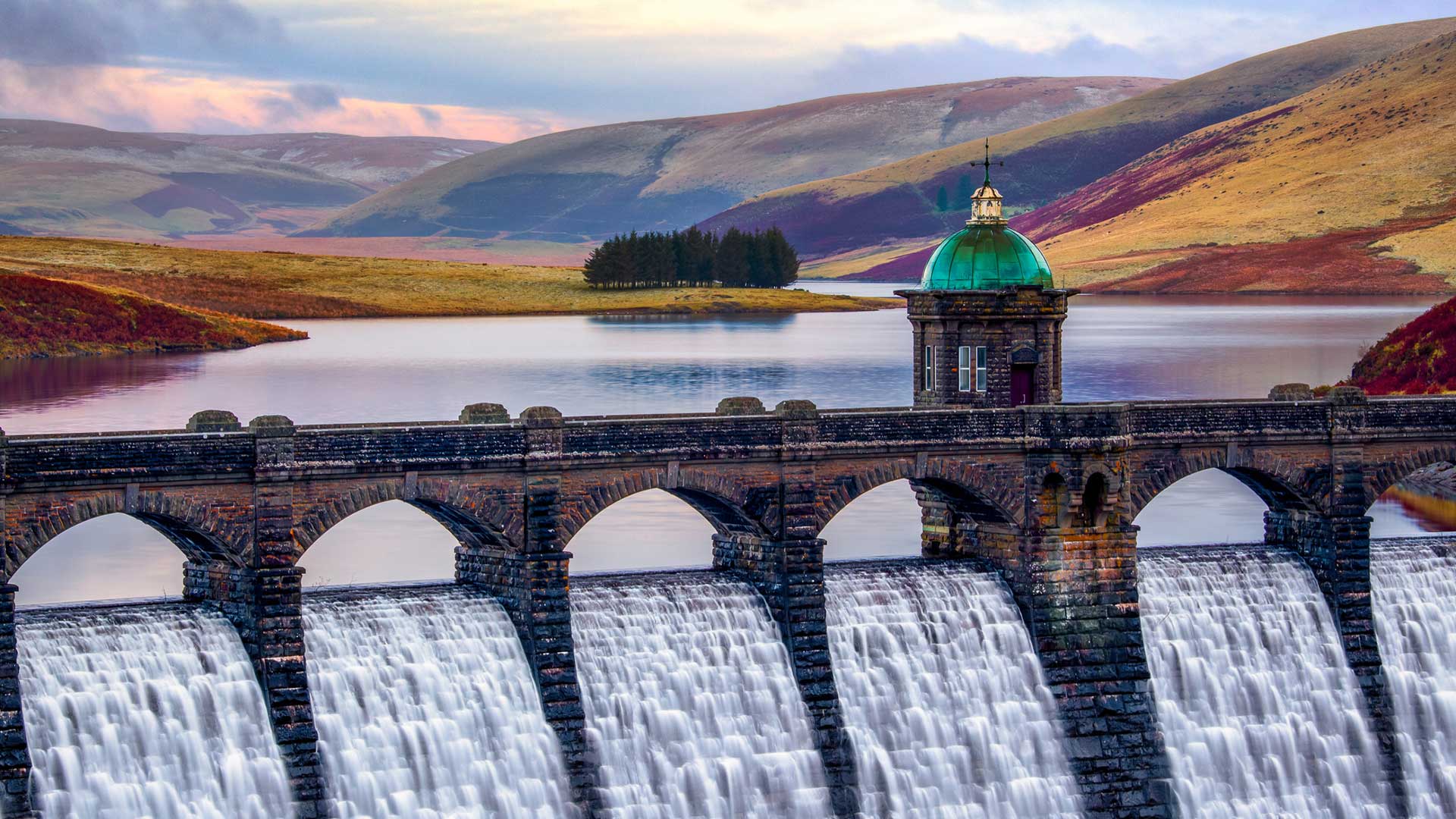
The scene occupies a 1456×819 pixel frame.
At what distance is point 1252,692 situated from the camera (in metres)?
57.6

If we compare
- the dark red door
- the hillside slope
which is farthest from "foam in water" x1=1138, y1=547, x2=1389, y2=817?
the hillside slope

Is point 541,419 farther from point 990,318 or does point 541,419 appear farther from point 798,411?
point 990,318

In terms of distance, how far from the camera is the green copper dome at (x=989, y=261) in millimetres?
61344

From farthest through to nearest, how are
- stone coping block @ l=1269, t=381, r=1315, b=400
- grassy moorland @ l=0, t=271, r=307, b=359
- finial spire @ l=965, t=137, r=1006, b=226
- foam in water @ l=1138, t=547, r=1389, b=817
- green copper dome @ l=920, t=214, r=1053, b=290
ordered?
grassy moorland @ l=0, t=271, r=307, b=359 < finial spire @ l=965, t=137, r=1006, b=226 < green copper dome @ l=920, t=214, r=1053, b=290 < stone coping block @ l=1269, t=381, r=1315, b=400 < foam in water @ l=1138, t=547, r=1389, b=817

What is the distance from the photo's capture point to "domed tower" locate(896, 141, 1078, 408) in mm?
61438

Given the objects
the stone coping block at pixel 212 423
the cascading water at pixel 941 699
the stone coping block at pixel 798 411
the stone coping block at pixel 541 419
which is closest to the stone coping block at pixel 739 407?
the stone coping block at pixel 798 411

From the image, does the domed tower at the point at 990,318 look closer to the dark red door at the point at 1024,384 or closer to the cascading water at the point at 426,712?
the dark red door at the point at 1024,384

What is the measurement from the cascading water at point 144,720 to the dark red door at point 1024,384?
88.3ft

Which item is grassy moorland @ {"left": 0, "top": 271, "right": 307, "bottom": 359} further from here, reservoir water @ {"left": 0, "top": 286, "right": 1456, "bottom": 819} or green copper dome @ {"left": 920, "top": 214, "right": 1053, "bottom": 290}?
green copper dome @ {"left": 920, "top": 214, "right": 1053, "bottom": 290}

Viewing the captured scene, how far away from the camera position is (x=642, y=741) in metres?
49.7

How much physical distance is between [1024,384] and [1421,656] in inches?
579

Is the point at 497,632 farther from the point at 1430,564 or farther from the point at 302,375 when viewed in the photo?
the point at 302,375

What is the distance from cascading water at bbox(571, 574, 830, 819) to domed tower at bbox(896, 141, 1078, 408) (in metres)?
13.3

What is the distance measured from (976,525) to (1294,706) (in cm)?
1075
